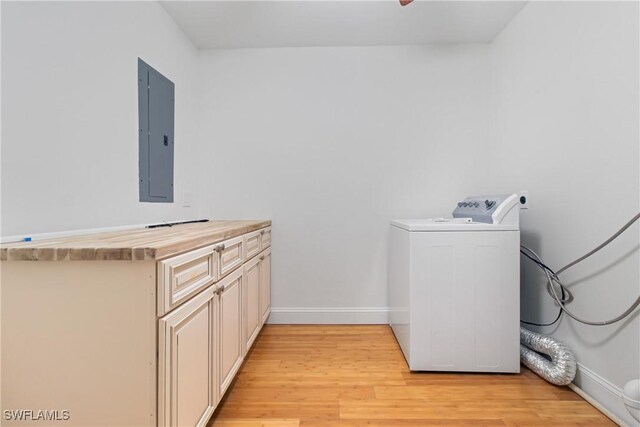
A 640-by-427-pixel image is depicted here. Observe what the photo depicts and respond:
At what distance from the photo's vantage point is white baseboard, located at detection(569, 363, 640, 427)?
1424mm

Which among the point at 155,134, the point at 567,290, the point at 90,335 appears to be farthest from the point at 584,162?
the point at 155,134

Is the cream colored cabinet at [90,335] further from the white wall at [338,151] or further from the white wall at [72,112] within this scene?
the white wall at [338,151]

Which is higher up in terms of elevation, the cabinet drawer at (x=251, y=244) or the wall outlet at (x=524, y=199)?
the wall outlet at (x=524, y=199)

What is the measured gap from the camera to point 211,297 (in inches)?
50.8

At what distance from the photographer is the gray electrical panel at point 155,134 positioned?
1.83 metres

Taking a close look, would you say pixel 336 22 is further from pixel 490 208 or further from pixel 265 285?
pixel 265 285

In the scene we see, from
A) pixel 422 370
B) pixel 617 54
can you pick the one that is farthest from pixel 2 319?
pixel 617 54

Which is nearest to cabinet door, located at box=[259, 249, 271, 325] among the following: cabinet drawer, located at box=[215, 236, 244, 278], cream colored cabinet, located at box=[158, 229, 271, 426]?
cream colored cabinet, located at box=[158, 229, 271, 426]

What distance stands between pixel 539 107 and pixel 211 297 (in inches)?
87.9

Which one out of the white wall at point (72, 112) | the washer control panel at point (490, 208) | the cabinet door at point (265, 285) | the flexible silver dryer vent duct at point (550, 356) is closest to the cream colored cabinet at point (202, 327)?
the cabinet door at point (265, 285)

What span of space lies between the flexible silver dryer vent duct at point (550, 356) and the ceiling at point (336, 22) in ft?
7.04

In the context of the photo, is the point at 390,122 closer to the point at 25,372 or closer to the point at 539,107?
the point at 539,107

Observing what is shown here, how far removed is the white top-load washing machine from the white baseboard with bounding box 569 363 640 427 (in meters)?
0.28

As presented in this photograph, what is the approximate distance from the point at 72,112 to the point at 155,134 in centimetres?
64
